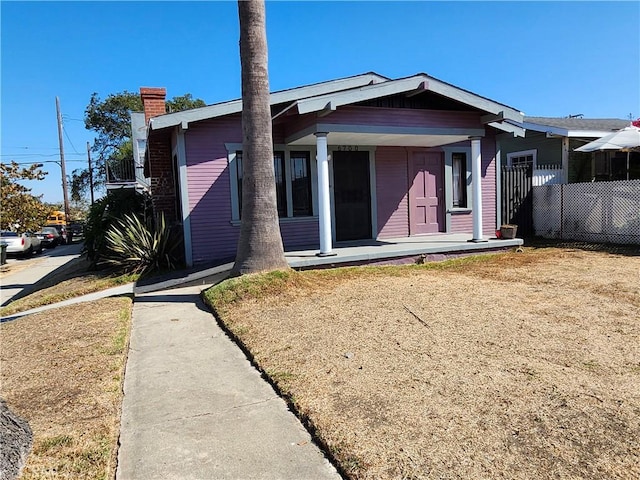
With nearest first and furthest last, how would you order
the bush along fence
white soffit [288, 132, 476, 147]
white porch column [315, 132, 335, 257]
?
white porch column [315, 132, 335, 257] < white soffit [288, 132, 476, 147] < the bush along fence

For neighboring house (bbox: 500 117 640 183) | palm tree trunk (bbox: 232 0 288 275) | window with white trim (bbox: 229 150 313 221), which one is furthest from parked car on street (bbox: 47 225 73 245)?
neighboring house (bbox: 500 117 640 183)

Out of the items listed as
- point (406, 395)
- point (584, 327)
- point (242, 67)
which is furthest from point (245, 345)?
point (242, 67)

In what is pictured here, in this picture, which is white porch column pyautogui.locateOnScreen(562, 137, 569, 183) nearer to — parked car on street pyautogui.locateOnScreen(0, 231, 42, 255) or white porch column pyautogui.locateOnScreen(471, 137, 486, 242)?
white porch column pyautogui.locateOnScreen(471, 137, 486, 242)

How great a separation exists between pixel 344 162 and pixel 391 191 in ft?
5.04

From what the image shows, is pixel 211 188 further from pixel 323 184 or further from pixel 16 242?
pixel 16 242

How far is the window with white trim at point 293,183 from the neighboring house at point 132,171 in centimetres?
551

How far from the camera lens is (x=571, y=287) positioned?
22.3 ft

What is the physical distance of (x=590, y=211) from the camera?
12453 mm

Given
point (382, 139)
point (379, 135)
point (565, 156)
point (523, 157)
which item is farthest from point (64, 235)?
point (565, 156)

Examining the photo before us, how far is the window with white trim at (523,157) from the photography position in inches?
670

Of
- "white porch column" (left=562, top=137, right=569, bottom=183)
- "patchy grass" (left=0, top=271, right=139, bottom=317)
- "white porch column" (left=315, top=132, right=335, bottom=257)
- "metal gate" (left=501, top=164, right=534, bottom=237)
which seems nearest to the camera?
"patchy grass" (left=0, top=271, right=139, bottom=317)

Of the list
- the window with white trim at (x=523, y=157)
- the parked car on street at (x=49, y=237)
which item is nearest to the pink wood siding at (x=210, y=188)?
the window with white trim at (x=523, y=157)

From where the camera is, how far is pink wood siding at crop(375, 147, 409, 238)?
11.7 meters

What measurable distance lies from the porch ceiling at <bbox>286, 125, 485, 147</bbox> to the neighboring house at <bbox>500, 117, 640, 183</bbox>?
216 inches
